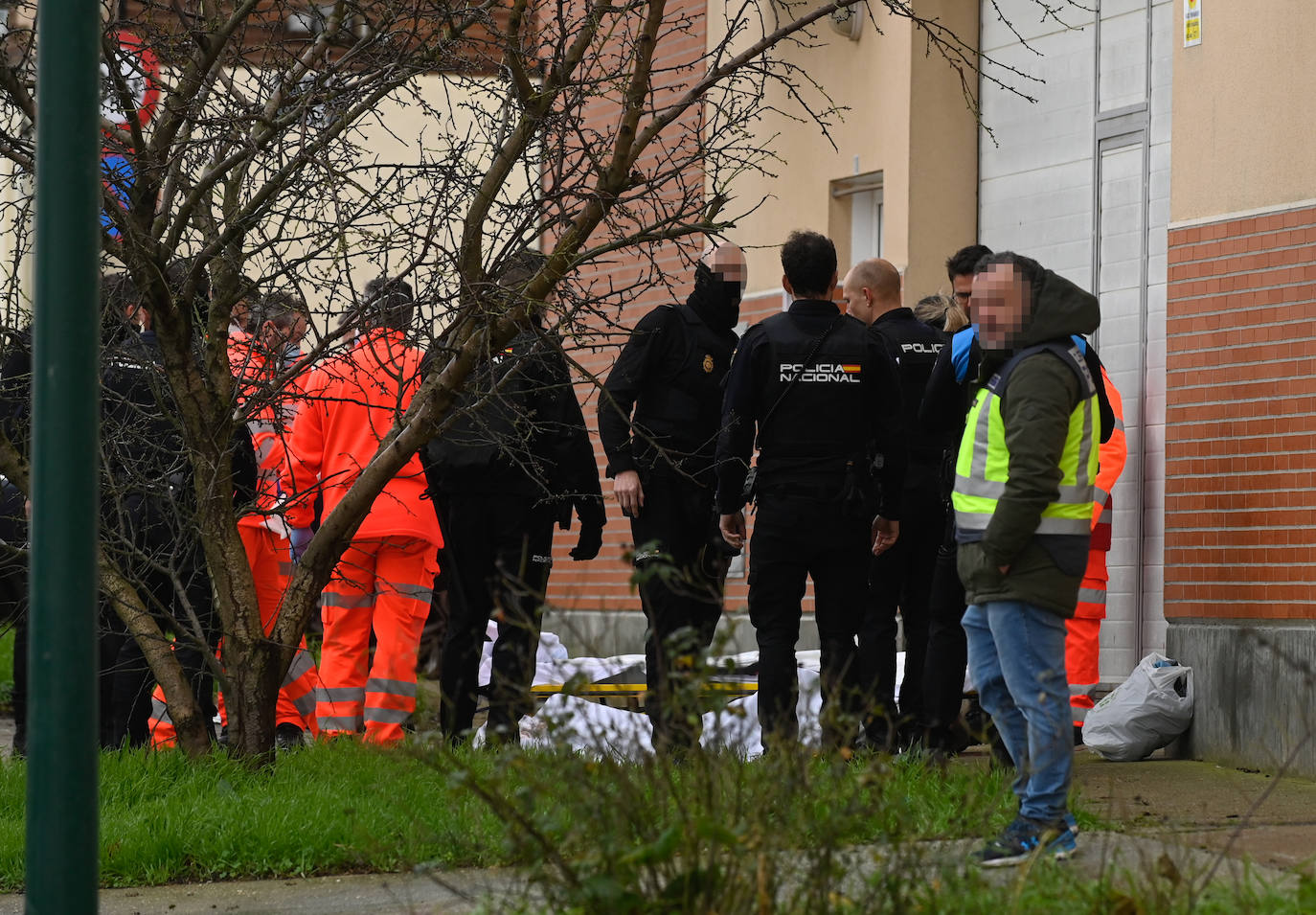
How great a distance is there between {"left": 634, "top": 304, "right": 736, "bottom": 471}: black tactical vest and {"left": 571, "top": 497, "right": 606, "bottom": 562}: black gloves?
67 cm

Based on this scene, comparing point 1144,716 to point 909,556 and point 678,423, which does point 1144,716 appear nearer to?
point 909,556

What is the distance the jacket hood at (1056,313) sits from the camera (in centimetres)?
522

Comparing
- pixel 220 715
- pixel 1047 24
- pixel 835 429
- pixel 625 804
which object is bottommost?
pixel 220 715

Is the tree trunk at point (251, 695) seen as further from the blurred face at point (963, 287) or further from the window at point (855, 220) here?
the window at point (855, 220)

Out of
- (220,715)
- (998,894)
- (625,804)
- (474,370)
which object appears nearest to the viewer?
(625,804)

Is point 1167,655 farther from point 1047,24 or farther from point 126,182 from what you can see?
point 126,182

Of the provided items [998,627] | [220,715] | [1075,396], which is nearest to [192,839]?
[998,627]

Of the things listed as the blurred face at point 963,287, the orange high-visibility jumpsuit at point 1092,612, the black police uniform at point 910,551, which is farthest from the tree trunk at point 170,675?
Result: the orange high-visibility jumpsuit at point 1092,612

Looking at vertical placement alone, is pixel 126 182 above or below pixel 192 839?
above

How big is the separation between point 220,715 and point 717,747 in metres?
6.41

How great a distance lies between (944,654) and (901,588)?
2.30 ft

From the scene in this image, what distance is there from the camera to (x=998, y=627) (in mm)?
5180

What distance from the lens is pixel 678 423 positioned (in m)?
7.44

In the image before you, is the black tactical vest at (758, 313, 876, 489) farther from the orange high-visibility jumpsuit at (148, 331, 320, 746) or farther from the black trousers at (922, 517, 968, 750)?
the orange high-visibility jumpsuit at (148, 331, 320, 746)
